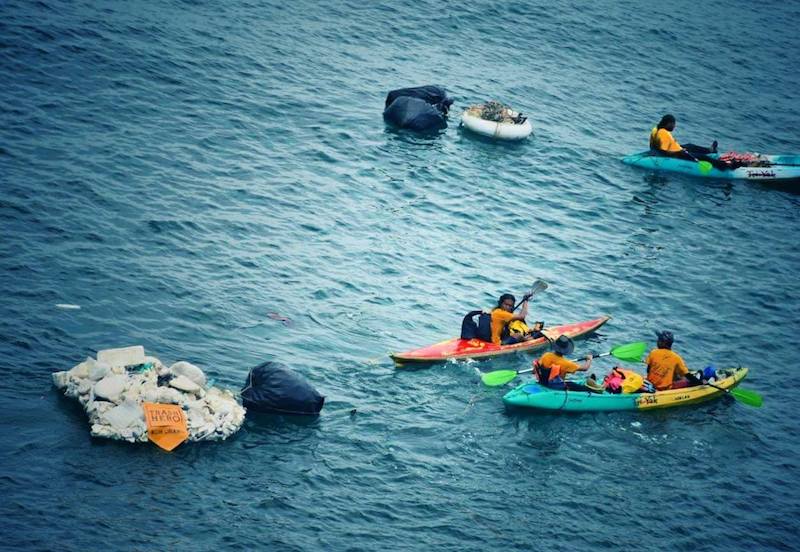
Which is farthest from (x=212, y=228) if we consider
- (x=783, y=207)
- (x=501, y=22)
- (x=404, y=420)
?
(x=501, y=22)

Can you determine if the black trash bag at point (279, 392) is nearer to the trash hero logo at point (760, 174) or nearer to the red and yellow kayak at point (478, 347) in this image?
the red and yellow kayak at point (478, 347)

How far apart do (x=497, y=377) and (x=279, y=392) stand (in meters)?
5.19

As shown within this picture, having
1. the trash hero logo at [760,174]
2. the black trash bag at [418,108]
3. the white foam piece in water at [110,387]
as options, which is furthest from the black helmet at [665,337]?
the trash hero logo at [760,174]

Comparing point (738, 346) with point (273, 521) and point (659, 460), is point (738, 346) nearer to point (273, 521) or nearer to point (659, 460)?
point (659, 460)

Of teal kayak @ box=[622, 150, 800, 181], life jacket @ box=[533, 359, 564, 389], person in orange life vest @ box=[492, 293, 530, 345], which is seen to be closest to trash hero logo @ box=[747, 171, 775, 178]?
teal kayak @ box=[622, 150, 800, 181]

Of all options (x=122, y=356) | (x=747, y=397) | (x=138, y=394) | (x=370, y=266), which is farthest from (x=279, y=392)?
(x=747, y=397)

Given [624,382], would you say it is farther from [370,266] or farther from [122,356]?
[122,356]

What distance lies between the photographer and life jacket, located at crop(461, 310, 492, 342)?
860 inches

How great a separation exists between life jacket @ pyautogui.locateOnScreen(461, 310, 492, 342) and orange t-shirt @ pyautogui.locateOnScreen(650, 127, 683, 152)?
1482cm

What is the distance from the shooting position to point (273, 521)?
50.1 feet

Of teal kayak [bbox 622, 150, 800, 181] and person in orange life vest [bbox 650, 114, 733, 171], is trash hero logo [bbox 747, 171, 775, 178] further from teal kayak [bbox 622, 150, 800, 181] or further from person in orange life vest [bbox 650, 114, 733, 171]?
person in orange life vest [bbox 650, 114, 733, 171]

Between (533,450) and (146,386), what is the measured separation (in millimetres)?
7734

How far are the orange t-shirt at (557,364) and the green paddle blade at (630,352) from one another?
6.51 feet

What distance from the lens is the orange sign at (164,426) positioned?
16.2m
